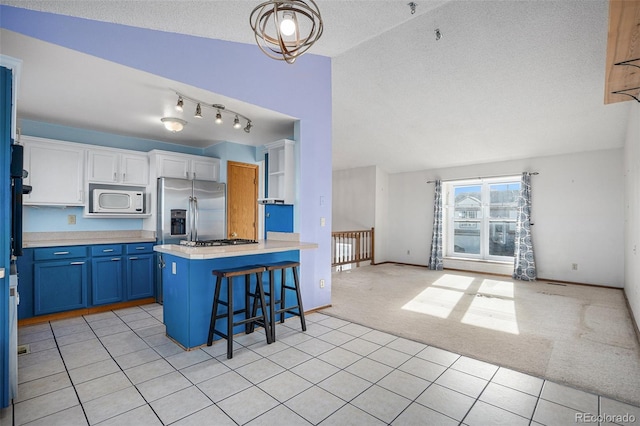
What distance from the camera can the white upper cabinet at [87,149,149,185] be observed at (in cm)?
414

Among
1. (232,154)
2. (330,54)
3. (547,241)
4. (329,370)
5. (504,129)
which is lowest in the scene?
(329,370)

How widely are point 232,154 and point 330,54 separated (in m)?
2.21

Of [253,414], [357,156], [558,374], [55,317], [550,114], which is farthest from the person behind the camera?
[357,156]

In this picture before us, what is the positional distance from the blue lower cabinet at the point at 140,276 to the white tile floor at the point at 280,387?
40.4 inches

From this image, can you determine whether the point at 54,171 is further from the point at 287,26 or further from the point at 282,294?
the point at 287,26

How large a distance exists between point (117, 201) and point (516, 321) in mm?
5387

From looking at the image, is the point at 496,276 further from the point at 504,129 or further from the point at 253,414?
the point at 253,414

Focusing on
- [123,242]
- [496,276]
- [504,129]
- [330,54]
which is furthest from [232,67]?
[496,276]

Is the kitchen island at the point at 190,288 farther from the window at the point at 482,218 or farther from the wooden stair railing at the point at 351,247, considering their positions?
the window at the point at 482,218

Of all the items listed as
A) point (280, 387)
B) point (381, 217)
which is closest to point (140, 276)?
point (280, 387)

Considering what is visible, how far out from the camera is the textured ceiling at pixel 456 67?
2.76 m

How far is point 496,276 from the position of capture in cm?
639

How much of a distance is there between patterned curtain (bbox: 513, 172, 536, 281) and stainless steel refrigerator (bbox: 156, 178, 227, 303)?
5478 mm

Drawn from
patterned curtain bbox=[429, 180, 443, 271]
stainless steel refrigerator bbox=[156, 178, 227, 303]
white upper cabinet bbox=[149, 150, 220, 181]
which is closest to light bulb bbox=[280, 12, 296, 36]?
stainless steel refrigerator bbox=[156, 178, 227, 303]
